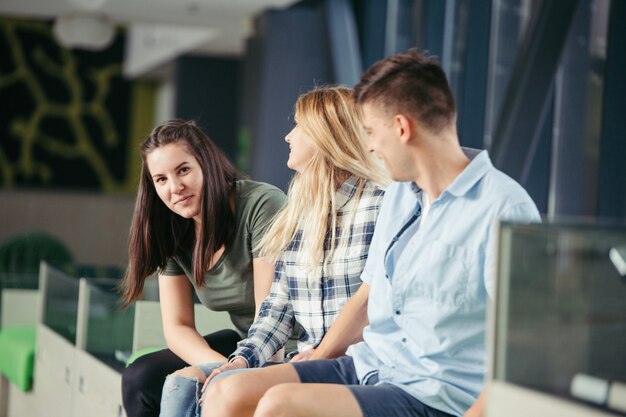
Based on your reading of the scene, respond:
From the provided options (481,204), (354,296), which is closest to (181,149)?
(354,296)

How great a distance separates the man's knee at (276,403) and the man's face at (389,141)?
1.53 ft

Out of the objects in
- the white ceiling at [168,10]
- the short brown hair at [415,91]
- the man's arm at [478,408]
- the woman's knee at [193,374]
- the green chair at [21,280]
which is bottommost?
the green chair at [21,280]

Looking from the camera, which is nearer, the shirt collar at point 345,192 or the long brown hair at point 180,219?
the shirt collar at point 345,192

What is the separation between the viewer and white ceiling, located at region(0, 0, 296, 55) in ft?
26.9

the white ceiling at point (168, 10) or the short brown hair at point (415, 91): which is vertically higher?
the white ceiling at point (168, 10)

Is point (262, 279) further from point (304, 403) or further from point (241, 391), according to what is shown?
point (304, 403)

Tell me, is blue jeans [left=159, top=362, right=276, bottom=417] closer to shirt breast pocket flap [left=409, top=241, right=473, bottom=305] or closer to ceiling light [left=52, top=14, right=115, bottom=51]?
shirt breast pocket flap [left=409, top=241, right=473, bottom=305]

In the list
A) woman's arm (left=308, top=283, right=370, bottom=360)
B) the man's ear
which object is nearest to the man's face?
the man's ear

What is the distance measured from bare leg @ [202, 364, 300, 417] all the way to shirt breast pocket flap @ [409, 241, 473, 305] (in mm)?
343

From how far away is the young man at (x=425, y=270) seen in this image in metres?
1.86

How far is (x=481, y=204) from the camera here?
6.18 feet

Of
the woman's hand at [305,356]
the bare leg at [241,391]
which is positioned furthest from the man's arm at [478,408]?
the woman's hand at [305,356]

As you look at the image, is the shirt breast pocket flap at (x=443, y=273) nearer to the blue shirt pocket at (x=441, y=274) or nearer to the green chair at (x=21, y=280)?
the blue shirt pocket at (x=441, y=274)

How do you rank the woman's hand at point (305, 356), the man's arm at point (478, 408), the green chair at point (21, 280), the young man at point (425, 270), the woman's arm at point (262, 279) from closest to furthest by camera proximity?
the man's arm at point (478, 408)
the young man at point (425, 270)
the woman's hand at point (305, 356)
the woman's arm at point (262, 279)
the green chair at point (21, 280)
